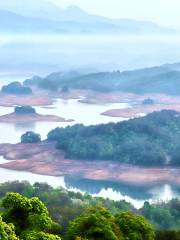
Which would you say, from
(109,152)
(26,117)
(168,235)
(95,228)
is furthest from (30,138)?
(95,228)

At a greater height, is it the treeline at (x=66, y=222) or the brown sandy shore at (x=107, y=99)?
the brown sandy shore at (x=107, y=99)

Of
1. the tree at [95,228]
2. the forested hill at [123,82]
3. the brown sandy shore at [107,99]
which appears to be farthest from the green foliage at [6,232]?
the forested hill at [123,82]

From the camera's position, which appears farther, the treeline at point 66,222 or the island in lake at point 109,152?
the island in lake at point 109,152

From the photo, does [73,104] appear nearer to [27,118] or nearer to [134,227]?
[27,118]

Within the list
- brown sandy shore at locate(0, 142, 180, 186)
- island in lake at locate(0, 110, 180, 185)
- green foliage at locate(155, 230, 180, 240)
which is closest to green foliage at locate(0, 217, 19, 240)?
green foliage at locate(155, 230, 180, 240)

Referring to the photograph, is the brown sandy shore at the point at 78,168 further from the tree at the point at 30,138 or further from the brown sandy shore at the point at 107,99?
the brown sandy shore at the point at 107,99

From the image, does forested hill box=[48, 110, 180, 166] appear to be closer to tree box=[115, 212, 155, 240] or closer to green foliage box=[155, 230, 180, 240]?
green foliage box=[155, 230, 180, 240]
